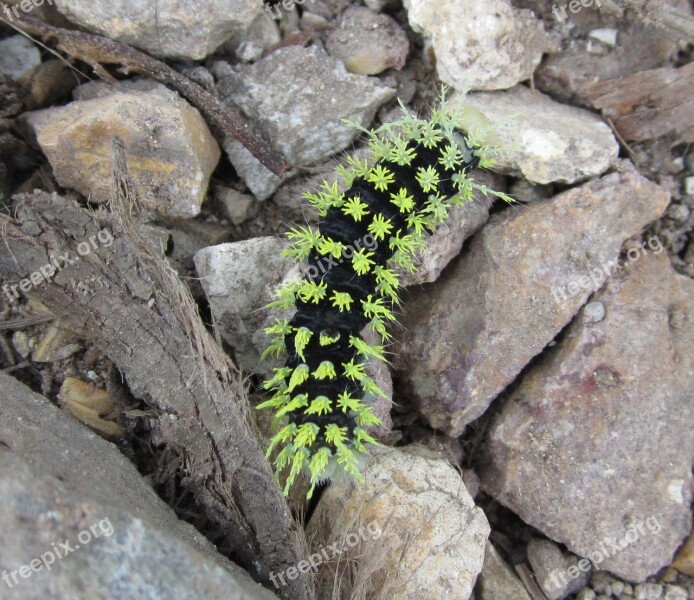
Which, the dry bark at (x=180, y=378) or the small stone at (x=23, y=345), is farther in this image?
the small stone at (x=23, y=345)

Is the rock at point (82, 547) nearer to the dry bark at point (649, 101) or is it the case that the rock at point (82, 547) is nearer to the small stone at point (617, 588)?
the small stone at point (617, 588)

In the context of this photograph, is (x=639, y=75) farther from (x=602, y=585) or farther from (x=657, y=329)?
(x=602, y=585)

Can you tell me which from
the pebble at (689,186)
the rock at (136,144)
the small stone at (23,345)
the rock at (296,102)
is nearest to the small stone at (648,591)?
the pebble at (689,186)

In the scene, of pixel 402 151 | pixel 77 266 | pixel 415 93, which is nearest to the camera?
pixel 77 266

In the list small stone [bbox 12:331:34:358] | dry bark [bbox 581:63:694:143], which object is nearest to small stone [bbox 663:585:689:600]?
dry bark [bbox 581:63:694:143]

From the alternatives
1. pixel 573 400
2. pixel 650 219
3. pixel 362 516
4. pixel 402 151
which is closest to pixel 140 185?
pixel 402 151

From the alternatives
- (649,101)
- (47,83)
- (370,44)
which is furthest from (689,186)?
(47,83)
